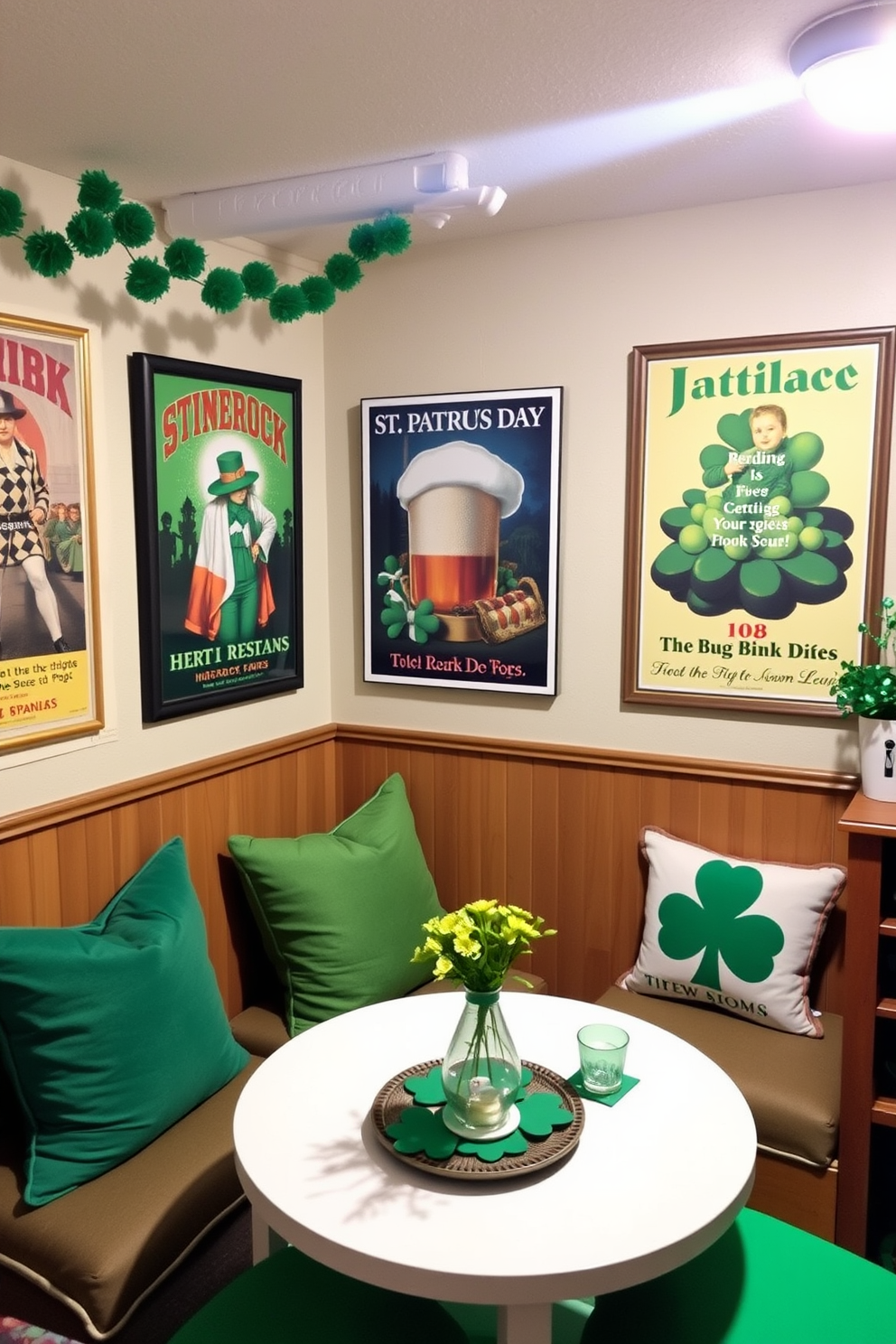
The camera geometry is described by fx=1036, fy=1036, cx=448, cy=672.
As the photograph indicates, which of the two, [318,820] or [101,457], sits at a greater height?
[101,457]

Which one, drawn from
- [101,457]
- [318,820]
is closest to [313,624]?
[318,820]

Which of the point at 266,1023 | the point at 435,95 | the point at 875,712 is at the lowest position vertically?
the point at 266,1023

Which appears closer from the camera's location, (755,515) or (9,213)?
(9,213)

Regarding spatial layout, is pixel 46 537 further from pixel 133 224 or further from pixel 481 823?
pixel 481 823

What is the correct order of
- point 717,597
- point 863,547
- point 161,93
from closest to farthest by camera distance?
1. point 161,93
2. point 863,547
3. point 717,597

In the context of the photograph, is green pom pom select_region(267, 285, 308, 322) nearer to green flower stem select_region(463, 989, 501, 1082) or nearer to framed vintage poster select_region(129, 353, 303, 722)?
framed vintage poster select_region(129, 353, 303, 722)

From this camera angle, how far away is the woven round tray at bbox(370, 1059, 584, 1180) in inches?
59.5

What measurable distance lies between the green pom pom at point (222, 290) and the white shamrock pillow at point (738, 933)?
170cm

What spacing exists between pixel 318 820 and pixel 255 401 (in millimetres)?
1245

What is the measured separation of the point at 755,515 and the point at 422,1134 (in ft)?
5.45

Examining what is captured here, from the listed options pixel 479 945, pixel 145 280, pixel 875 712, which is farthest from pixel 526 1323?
pixel 145 280

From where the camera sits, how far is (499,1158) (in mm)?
1539

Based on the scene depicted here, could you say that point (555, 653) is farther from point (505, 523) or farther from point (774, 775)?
point (774, 775)

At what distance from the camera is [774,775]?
8.50ft
